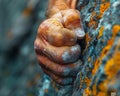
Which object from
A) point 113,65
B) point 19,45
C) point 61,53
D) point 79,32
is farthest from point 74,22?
point 19,45

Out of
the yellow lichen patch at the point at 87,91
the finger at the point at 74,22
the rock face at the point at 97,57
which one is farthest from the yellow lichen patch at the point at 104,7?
the yellow lichen patch at the point at 87,91

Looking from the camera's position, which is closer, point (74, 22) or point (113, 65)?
point (113, 65)

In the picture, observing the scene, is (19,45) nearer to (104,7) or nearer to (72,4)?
(72,4)

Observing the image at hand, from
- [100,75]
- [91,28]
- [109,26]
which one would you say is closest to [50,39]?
[91,28]

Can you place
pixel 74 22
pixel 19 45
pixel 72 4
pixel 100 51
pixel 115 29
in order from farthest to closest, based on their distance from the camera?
pixel 19 45
pixel 72 4
pixel 74 22
pixel 100 51
pixel 115 29

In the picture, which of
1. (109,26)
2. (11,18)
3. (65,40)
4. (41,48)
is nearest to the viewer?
(109,26)

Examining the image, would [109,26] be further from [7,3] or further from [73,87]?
[7,3]

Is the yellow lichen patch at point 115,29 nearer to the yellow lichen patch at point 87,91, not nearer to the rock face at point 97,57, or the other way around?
the rock face at point 97,57
